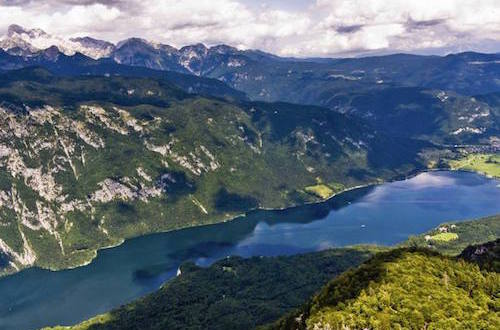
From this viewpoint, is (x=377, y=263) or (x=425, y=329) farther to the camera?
(x=377, y=263)

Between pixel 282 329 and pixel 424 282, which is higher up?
pixel 424 282

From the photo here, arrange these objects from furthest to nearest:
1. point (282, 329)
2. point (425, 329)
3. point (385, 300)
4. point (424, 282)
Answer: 1. point (282, 329)
2. point (424, 282)
3. point (385, 300)
4. point (425, 329)

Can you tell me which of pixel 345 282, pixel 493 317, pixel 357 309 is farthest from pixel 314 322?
pixel 493 317

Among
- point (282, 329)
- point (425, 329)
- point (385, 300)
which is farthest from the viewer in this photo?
point (282, 329)

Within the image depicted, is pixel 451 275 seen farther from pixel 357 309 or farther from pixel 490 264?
pixel 357 309

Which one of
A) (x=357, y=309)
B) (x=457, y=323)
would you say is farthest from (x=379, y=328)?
(x=457, y=323)

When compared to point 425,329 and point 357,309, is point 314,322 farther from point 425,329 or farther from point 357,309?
point 425,329
